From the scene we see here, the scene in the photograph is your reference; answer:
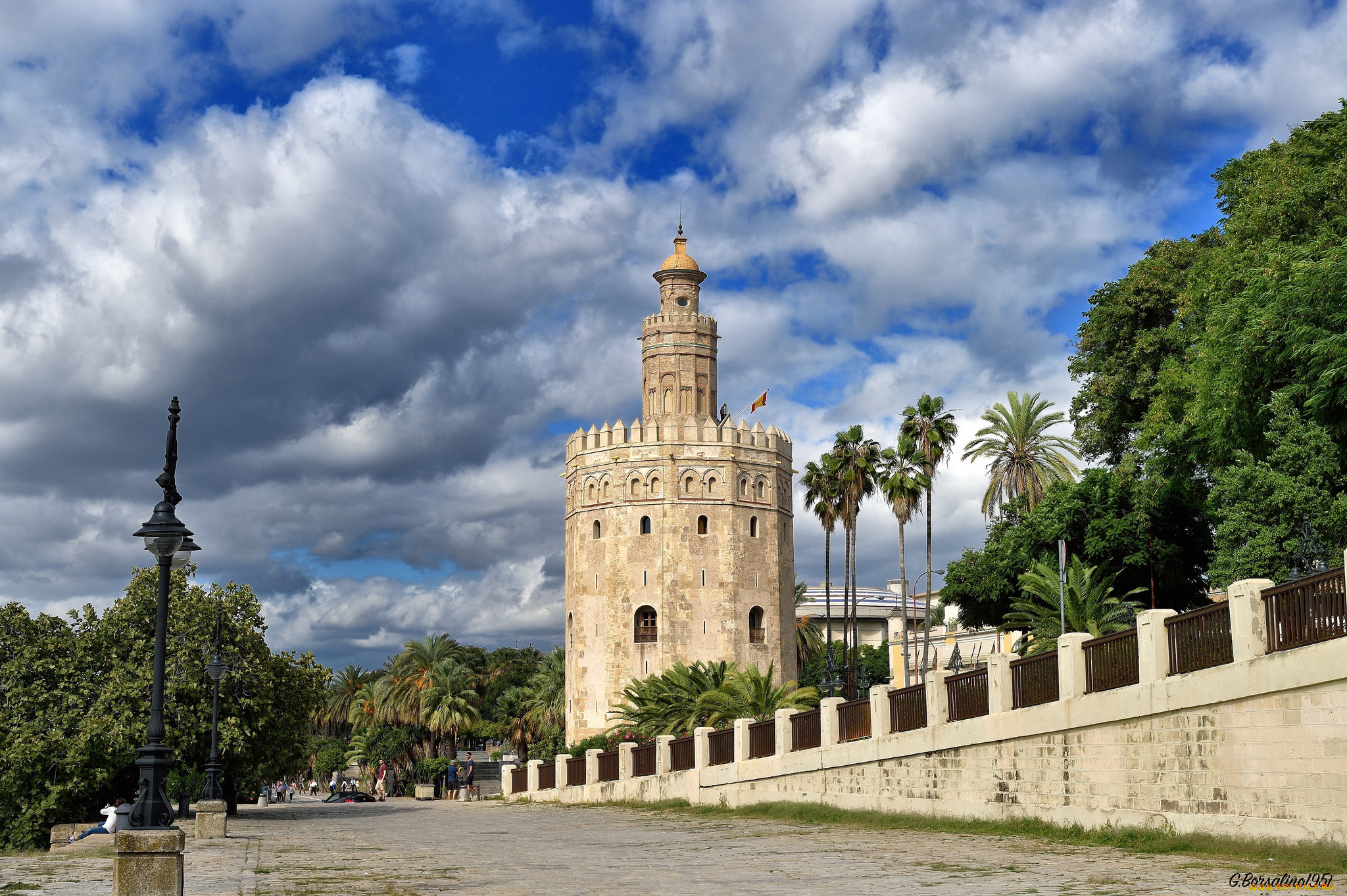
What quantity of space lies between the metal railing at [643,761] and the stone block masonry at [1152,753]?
8.18 metres

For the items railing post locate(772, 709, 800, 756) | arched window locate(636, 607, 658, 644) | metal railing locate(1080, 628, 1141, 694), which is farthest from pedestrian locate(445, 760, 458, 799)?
metal railing locate(1080, 628, 1141, 694)

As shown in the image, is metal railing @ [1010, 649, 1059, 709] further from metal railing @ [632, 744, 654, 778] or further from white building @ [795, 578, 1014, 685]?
white building @ [795, 578, 1014, 685]

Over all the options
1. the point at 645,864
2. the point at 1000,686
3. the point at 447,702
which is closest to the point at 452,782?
the point at 447,702

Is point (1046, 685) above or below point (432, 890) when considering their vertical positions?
above

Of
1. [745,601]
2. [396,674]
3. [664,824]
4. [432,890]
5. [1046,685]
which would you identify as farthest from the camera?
[396,674]

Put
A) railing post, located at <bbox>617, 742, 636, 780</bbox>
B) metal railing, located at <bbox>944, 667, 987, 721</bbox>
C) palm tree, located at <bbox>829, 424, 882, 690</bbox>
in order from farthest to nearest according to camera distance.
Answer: palm tree, located at <bbox>829, 424, 882, 690</bbox>
railing post, located at <bbox>617, 742, 636, 780</bbox>
metal railing, located at <bbox>944, 667, 987, 721</bbox>

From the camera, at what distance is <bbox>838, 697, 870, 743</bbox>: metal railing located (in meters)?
21.5

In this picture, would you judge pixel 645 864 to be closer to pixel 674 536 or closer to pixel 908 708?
pixel 908 708

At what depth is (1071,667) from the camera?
16.9 meters

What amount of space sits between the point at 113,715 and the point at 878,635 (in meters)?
69.4

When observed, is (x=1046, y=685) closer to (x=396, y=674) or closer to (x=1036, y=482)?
(x=1036, y=482)

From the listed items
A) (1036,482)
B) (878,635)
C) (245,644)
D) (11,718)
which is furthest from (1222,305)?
(878,635)

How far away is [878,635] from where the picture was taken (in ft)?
299

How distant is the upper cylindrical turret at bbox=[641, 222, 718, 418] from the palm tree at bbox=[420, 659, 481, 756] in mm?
19097
